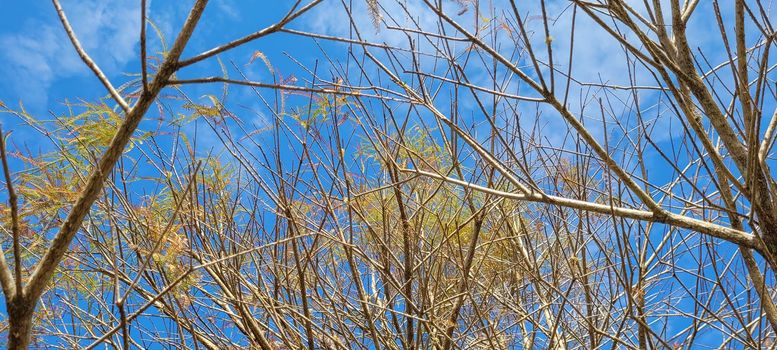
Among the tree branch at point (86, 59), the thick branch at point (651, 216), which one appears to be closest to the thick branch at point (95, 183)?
the tree branch at point (86, 59)

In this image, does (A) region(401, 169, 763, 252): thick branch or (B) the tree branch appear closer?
(B) the tree branch

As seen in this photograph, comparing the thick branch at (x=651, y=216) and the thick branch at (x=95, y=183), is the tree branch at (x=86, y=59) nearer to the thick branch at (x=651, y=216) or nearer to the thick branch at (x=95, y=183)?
the thick branch at (x=95, y=183)

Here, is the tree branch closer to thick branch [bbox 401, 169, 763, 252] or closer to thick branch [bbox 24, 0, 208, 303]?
thick branch [bbox 24, 0, 208, 303]

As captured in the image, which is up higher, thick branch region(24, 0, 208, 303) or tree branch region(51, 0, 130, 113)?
tree branch region(51, 0, 130, 113)

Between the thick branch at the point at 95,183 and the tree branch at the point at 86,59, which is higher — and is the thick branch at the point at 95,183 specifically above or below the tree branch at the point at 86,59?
below

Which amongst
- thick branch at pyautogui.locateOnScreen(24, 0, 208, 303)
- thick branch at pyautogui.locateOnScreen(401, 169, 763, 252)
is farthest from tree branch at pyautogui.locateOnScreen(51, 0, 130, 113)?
thick branch at pyautogui.locateOnScreen(401, 169, 763, 252)

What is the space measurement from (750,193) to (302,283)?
131 centimetres

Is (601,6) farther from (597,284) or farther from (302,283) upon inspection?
(597,284)

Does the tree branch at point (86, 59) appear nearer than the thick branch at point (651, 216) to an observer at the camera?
Yes

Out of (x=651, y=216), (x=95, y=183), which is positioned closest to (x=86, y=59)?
(x=95, y=183)

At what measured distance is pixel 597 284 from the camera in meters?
2.90

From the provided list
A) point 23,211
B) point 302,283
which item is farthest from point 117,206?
point 302,283

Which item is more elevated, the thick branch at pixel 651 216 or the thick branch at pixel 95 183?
the thick branch at pixel 651 216

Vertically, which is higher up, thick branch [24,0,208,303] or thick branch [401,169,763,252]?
thick branch [401,169,763,252]
